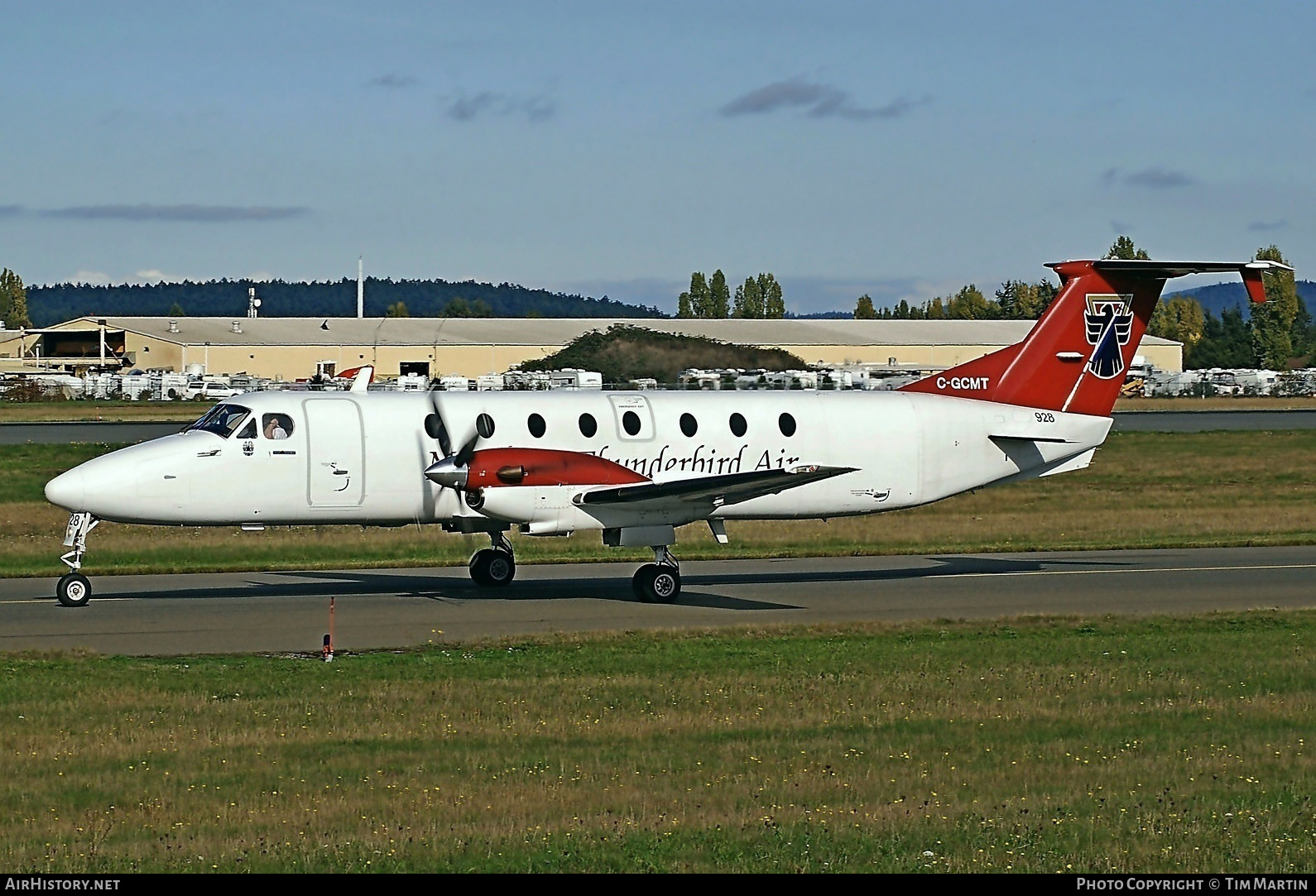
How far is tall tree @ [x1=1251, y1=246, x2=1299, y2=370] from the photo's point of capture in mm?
140125

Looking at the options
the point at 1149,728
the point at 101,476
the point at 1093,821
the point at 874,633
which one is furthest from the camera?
the point at 101,476

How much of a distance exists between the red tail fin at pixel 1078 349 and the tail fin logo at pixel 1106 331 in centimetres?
1

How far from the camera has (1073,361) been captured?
26797mm

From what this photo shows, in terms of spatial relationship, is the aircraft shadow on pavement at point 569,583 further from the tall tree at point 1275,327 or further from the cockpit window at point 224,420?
the tall tree at point 1275,327

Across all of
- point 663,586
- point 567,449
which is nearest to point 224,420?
point 567,449

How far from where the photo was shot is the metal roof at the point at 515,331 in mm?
109938

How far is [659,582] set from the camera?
75.3ft

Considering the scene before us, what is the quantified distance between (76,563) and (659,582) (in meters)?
8.57

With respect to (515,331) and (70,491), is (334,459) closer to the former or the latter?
(70,491)

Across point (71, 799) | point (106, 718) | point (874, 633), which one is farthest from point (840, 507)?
point (71, 799)

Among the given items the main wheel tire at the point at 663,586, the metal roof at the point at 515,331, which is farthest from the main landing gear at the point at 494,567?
the metal roof at the point at 515,331

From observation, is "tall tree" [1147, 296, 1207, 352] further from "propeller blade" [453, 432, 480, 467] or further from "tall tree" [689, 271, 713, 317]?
"propeller blade" [453, 432, 480, 467]

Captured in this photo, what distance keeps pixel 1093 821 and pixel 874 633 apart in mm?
9828

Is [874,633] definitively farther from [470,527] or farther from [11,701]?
[11,701]
